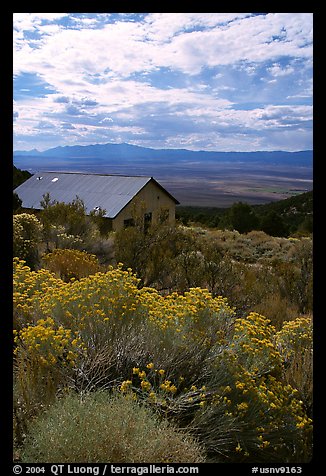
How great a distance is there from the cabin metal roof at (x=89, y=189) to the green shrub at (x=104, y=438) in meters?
13.0

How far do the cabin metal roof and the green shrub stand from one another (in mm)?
12974

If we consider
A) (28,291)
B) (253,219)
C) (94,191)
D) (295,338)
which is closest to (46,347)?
(28,291)

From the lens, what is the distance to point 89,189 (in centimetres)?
1675

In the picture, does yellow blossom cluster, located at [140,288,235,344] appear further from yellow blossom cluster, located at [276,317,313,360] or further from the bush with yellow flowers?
yellow blossom cluster, located at [276,317,313,360]

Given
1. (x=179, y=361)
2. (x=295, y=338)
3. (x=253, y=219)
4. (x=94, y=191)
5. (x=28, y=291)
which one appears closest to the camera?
(x=179, y=361)

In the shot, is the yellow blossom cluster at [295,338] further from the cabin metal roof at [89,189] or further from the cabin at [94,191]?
the cabin metal roof at [89,189]

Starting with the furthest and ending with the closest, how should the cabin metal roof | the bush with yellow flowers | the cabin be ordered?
the cabin metal roof < the cabin < the bush with yellow flowers

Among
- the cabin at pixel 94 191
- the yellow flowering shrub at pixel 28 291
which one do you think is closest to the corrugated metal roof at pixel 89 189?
the cabin at pixel 94 191

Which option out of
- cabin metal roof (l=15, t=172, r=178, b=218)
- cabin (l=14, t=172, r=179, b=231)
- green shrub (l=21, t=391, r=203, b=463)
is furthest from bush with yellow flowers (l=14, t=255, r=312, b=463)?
cabin metal roof (l=15, t=172, r=178, b=218)

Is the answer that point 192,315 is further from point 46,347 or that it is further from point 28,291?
point 28,291

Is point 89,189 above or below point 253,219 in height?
above

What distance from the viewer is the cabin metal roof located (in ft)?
52.3
